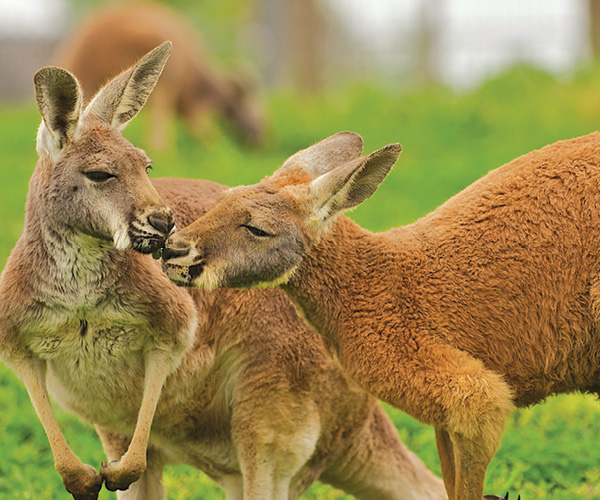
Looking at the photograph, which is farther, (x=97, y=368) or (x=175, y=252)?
(x=97, y=368)

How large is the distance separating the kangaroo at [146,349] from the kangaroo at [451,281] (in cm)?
35

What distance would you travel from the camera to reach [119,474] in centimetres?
423

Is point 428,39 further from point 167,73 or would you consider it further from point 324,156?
point 324,156

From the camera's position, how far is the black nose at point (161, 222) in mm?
3969

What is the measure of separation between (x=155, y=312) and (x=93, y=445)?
1.73 meters

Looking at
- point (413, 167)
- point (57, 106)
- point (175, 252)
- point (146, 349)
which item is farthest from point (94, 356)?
point (413, 167)

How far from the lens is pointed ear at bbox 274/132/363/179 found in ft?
14.3

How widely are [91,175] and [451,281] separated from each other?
149 cm

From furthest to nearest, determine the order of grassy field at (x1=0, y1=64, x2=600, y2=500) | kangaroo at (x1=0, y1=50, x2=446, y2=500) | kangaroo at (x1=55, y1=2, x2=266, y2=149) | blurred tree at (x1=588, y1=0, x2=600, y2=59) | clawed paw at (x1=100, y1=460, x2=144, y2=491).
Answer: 1. blurred tree at (x1=588, y1=0, x2=600, y2=59)
2. kangaroo at (x1=55, y1=2, x2=266, y2=149)
3. grassy field at (x1=0, y1=64, x2=600, y2=500)
4. clawed paw at (x1=100, y1=460, x2=144, y2=491)
5. kangaroo at (x1=0, y1=50, x2=446, y2=500)

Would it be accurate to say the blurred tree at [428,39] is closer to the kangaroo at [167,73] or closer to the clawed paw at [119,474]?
the kangaroo at [167,73]

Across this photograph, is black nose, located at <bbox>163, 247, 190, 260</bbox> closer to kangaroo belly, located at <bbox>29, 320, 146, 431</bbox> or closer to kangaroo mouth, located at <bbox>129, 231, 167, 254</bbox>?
kangaroo mouth, located at <bbox>129, 231, 167, 254</bbox>

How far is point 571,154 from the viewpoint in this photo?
4.16 metres

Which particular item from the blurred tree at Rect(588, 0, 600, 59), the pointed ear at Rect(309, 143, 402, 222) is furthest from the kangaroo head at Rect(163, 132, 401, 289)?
the blurred tree at Rect(588, 0, 600, 59)

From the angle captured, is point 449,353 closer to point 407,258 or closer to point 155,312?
point 407,258
